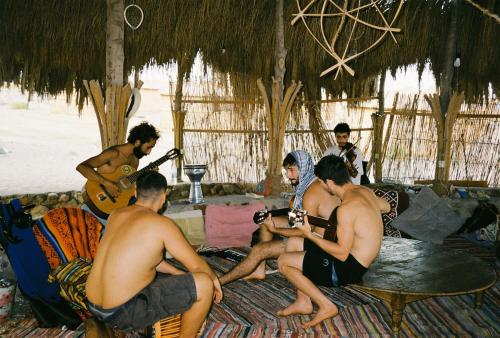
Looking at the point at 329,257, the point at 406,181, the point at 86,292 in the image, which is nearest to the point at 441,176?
the point at 406,181

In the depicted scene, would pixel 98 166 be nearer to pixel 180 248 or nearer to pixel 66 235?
pixel 66 235

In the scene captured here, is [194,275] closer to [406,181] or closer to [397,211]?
[397,211]

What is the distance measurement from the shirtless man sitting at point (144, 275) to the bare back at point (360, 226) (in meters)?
0.95

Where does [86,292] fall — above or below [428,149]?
below

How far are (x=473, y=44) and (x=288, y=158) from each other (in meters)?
4.52

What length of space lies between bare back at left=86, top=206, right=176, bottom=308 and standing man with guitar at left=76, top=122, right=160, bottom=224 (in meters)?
2.03

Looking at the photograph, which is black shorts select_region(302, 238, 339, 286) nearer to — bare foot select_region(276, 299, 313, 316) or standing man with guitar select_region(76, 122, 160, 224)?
bare foot select_region(276, 299, 313, 316)

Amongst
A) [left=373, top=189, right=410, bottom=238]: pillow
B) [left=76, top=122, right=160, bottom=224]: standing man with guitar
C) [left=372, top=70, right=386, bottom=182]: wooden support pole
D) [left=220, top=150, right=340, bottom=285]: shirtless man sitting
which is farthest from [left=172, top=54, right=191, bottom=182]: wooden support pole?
[left=220, top=150, right=340, bottom=285]: shirtless man sitting

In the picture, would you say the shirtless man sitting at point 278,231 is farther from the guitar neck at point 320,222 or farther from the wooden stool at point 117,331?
the wooden stool at point 117,331

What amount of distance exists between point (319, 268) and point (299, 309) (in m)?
0.38

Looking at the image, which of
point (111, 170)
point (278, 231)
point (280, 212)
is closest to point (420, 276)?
point (278, 231)

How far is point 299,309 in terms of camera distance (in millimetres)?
3115

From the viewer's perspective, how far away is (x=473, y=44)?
660 centimetres

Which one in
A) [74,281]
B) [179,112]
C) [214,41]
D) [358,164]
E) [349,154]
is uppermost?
[214,41]
